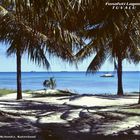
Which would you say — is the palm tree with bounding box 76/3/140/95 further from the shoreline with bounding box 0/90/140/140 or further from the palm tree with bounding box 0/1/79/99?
the shoreline with bounding box 0/90/140/140

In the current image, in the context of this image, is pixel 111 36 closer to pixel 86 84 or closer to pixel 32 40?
pixel 32 40

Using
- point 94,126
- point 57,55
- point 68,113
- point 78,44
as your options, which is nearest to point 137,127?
point 94,126

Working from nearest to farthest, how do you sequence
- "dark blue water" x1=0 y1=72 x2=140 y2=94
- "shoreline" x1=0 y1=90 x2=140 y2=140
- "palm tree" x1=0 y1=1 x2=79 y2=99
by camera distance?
"shoreline" x1=0 y1=90 x2=140 y2=140
"palm tree" x1=0 y1=1 x2=79 y2=99
"dark blue water" x1=0 y1=72 x2=140 y2=94

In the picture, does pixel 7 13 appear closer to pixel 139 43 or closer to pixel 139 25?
pixel 139 25

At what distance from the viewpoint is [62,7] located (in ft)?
21.9

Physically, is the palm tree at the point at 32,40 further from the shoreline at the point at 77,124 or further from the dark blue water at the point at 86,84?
the dark blue water at the point at 86,84

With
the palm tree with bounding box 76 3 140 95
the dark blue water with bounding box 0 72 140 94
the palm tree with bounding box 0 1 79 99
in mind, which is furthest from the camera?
the dark blue water with bounding box 0 72 140 94

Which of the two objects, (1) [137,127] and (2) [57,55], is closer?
(1) [137,127]

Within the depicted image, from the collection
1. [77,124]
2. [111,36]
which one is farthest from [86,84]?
[77,124]

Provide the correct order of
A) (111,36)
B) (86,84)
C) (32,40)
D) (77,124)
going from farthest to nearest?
(86,84) < (111,36) < (32,40) < (77,124)

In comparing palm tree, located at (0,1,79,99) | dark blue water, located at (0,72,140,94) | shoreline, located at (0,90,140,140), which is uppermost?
palm tree, located at (0,1,79,99)

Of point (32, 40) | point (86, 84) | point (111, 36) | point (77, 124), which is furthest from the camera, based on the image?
point (86, 84)

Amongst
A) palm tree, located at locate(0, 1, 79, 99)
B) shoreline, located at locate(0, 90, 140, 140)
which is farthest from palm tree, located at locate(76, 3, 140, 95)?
shoreline, located at locate(0, 90, 140, 140)

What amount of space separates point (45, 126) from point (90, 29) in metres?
9.73
